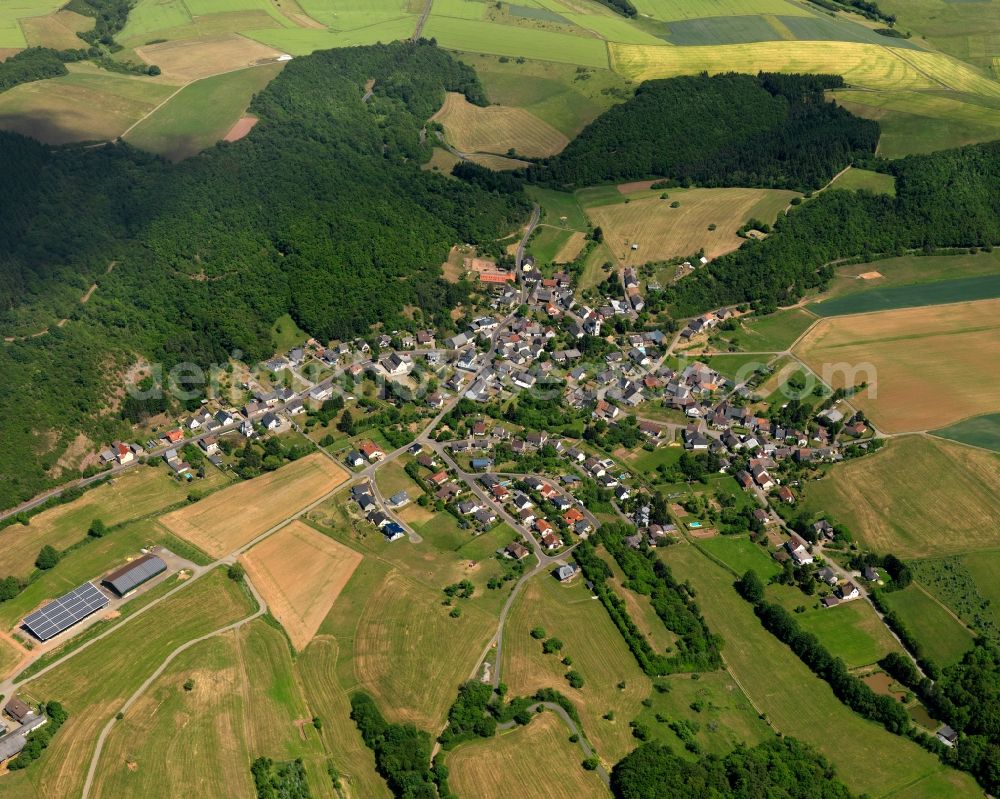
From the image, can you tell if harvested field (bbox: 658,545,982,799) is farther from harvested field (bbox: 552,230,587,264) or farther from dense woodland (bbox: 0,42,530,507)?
harvested field (bbox: 552,230,587,264)

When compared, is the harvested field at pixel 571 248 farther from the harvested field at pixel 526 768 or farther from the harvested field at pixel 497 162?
the harvested field at pixel 526 768

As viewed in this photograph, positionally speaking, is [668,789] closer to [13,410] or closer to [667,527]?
[667,527]

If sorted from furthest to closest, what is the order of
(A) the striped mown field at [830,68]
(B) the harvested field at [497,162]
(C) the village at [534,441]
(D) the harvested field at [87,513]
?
(A) the striped mown field at [830,68] → (B) the harvested field at [497,162] → (D) the harvested field at [87,513] → (C) the village at [534,441]

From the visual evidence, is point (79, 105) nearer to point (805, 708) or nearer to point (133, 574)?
point (133, 574)

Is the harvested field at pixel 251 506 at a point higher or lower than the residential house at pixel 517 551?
higher

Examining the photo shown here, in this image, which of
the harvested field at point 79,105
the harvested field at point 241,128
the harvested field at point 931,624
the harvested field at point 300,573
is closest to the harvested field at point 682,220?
the harvested field at point 241,128

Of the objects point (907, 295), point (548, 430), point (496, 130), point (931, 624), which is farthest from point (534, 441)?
Answer: point (496, 130)

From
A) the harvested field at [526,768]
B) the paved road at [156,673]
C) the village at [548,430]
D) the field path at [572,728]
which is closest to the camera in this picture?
the harvested field at [526,768]
